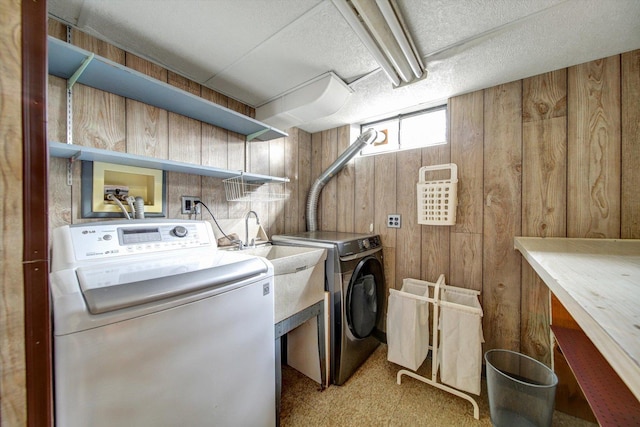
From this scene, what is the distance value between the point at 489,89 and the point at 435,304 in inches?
65.0

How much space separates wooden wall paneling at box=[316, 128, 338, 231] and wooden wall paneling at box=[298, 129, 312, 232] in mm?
177

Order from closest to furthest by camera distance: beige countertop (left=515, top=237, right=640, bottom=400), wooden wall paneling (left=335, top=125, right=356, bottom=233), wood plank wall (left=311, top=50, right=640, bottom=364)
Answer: beige countertop (left=515, top=237, right=640, bottom=400)
wood plank wall (left=311, top=50, right=640, bottom=364)
wooden wall paneling (left=335, top=125, right=356, bottom=233)

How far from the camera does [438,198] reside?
1.79m

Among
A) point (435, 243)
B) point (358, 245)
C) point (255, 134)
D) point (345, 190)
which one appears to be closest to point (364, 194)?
point (345, 190)

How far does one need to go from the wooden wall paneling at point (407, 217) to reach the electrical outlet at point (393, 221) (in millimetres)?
35

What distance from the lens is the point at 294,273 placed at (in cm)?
138

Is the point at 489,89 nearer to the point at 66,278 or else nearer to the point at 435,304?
the point at 435,304

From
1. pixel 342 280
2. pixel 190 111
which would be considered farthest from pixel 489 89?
pixel 190 111

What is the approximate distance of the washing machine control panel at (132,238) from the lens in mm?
965

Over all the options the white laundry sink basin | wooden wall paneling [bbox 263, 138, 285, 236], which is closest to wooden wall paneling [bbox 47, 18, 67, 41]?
wooden wall paneling [bbox 263, 138, 285, 236]

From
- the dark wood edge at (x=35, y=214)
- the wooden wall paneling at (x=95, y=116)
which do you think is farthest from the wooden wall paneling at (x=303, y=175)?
the dark wood edge at (x=35, y=214)

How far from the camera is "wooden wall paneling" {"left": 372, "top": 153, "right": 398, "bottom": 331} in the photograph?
84.4 inches

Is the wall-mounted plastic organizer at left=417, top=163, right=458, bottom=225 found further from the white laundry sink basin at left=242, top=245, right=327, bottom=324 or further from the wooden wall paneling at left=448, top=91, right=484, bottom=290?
the white laundry sink basin at left=242, top=245, right=327, bottom=324

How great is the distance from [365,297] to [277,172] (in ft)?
4.63
